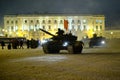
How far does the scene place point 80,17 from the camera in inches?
6654

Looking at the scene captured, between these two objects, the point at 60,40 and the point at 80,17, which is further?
the point at 80,17

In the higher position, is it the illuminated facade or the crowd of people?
the illuminated facade

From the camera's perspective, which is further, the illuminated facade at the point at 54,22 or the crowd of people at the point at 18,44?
the illuminated facade at the point at 54,22

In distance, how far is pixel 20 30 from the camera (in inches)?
6580

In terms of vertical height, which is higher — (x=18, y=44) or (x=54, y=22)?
(x=54, y=22)

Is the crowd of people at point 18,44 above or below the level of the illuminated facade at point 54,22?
below

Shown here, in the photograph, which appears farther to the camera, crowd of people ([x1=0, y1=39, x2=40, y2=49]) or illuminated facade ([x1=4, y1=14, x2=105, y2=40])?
illuminated facade ([x1=4, y1=14, x2=105, y2=40])

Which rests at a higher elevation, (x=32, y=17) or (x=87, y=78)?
(x=32, y=17)

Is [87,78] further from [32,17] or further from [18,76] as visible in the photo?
[32,17]

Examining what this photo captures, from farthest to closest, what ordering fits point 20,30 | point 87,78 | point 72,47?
point 20,30 → point 72,47 → point 87,78

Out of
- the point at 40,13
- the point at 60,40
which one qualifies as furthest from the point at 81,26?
the point at 60,40

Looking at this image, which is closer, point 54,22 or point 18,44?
point 18,44

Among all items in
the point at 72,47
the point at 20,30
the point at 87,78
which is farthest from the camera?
the point at 20,30

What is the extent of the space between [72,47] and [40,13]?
13788 cm
